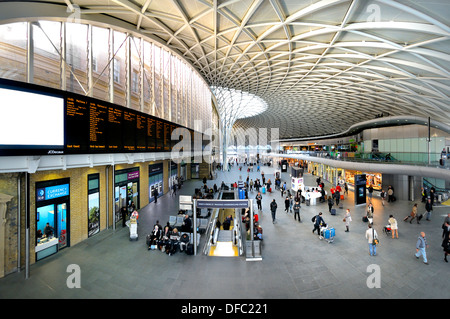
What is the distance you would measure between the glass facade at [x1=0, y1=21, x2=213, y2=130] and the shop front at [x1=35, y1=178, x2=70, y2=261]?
4.75 m

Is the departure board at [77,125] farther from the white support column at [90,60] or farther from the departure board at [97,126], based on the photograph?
the white support column at [90,60]

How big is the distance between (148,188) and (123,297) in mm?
12215

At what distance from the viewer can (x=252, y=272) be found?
23.7ft

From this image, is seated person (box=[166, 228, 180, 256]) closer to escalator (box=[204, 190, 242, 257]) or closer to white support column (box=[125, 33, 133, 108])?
escalator (box=[204, 190, 242, 257])

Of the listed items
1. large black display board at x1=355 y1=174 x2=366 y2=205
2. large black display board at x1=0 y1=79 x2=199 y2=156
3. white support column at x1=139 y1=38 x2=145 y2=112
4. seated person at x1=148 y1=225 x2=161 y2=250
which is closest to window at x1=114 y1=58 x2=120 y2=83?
white support column at x1=139 y1=38 x2=145 y2=112

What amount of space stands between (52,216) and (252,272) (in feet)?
30.7

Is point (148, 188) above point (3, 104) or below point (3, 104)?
below

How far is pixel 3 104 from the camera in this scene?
529 cm

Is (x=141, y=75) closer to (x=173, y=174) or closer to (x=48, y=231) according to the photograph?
(x=48, y=231)

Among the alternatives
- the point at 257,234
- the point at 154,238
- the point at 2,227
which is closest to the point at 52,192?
the point at 2,227

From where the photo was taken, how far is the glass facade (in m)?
7.74

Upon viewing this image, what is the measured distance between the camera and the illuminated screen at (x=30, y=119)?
5391 millimetres
